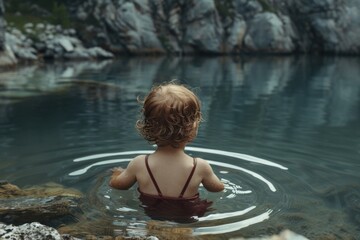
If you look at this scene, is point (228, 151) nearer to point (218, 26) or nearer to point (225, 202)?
point (225, 202)

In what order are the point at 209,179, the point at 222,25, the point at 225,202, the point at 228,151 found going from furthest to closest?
the point at 222,25 → the point at 228,151 → the point at 225,202 → the point at 209,179

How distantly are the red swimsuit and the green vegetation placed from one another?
1733 inches

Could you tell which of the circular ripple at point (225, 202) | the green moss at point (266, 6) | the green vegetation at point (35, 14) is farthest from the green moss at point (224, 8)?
the circular ripple at point (225, 202)

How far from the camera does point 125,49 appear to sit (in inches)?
2007

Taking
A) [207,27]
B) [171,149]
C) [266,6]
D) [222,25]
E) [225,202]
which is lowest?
[207,27]

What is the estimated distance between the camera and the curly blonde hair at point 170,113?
6.00m

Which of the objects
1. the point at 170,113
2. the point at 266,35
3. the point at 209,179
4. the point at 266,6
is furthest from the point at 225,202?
the point at 266,6

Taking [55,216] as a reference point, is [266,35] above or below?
below

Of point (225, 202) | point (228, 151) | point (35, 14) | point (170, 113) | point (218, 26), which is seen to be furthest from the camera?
point (218, 26)

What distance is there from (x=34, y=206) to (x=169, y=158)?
176 cm

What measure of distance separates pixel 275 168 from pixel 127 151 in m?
3.09

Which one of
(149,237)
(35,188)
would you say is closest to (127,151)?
(35,188)

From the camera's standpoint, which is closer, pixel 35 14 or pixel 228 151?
pixel 228 151

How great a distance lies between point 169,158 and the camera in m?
6.34
